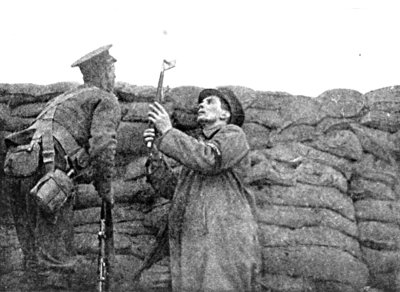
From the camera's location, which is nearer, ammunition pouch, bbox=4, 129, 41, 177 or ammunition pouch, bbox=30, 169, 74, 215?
ammunition pouch, bbox=30, 169, 74, 215

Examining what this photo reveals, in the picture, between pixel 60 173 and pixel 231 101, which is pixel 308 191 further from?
pixel 60 173

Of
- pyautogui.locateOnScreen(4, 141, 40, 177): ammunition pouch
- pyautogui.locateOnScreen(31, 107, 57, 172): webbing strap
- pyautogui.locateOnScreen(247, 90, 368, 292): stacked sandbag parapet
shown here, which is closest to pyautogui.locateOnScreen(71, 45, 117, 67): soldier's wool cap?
pyautogui.locateOnScreen(31, 107, 57, 172): webbing strap

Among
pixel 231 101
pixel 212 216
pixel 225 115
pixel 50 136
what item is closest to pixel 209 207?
pixel 212 216

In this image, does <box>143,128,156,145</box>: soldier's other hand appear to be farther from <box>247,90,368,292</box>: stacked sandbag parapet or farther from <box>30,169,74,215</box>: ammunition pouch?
<box>247,90,368,292</box>: stacked sandbag parapet

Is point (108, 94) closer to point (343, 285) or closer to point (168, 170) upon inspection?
point (168, 170)

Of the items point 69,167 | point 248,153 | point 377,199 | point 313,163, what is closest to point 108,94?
point 69,167

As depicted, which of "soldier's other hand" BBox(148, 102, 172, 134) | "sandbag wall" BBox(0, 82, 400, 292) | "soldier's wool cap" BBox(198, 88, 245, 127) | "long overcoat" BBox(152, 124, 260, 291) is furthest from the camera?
"soldier's wool cap" BBox(198, 88, 245, 127)

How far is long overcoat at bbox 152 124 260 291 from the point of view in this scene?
6156 millimetres

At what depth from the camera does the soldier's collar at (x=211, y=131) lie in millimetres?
6547

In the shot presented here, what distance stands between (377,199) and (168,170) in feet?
4.50

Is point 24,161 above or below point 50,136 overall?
below

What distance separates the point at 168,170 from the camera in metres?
6.62

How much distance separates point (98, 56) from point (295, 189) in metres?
1.52

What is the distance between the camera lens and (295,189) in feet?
22.3
